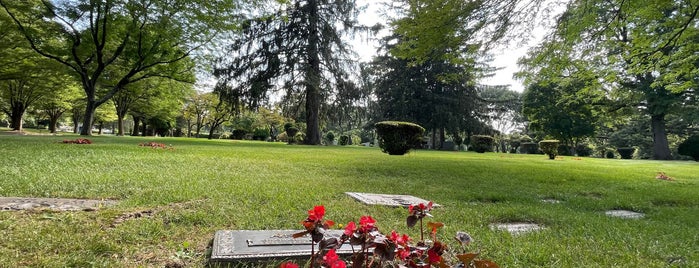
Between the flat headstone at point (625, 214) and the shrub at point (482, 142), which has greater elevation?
the shrub at point (482, 142)

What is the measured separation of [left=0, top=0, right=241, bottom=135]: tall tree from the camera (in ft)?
48.0

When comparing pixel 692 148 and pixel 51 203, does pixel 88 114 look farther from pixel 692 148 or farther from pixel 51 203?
pixel 692 148

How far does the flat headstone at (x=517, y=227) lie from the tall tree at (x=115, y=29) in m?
15.5

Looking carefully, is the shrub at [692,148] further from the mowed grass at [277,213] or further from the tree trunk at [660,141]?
the mowed grass at [277,213]

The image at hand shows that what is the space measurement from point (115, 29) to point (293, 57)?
8.03m

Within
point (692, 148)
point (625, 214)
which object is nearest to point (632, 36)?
point (625, 214)

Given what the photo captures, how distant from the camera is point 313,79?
17594 millimetres

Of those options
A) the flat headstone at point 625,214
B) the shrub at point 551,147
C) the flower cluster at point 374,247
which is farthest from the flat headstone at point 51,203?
the shrub at point 551,147

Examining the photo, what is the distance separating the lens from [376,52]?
97.2 ft

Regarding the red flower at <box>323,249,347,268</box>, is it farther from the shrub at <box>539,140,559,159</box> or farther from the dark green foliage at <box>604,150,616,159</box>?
the dark green foliage at <box>604,150,616,159</box>

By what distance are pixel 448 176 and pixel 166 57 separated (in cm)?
1573

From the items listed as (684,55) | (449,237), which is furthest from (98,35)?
(684,55)

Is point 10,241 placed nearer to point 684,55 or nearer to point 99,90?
point 684,55

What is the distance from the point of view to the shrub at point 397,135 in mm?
10992
